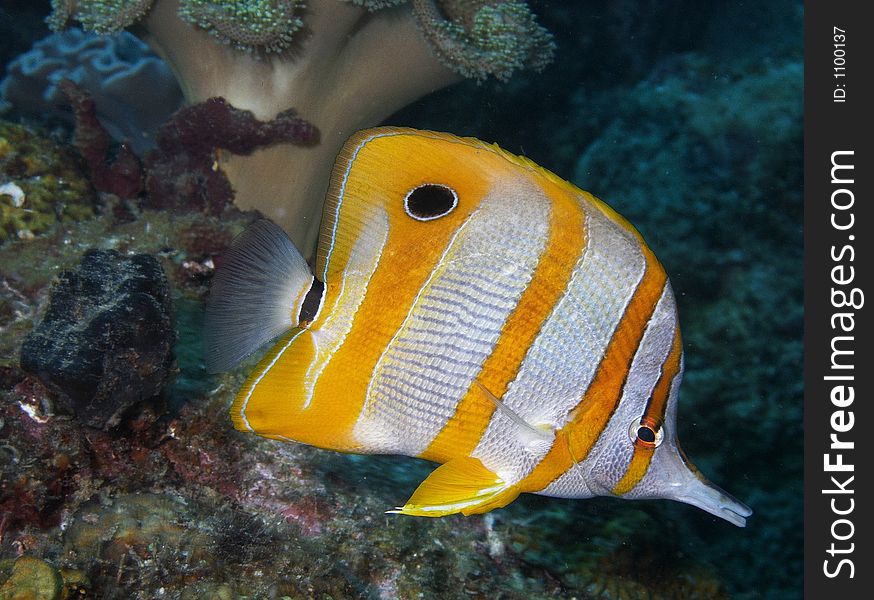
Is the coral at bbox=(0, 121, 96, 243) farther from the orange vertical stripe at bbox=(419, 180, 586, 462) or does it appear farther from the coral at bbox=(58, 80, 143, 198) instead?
the orange vertical stripe at bbox=(419, 180, 586, 462)

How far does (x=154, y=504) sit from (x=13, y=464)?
0.46 meters

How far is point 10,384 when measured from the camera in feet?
6.78

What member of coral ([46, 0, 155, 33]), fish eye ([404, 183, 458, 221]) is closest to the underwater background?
coral ([46, 0, 155, 33])

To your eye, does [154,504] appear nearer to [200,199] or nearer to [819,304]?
[200,199]

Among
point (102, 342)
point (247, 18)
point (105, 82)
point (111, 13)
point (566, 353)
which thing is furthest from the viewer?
point (105, 82)

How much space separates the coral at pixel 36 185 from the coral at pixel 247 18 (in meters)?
1.42

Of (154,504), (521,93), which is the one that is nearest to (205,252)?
(154,504)

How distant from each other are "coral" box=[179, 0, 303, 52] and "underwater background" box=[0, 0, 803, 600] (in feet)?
2.85

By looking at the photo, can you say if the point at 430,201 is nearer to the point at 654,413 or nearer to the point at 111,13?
the point at 654,413

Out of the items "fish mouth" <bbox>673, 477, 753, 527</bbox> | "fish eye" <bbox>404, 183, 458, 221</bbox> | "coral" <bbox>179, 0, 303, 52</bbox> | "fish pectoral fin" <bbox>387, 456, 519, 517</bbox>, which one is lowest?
"fish mouth" <bbox>673, 477, 753, 527</bbox>

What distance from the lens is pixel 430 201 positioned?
1439 millimetres

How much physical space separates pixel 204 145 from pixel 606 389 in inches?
145

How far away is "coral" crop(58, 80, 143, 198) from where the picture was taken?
4.16 meters

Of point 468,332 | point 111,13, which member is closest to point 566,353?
point 468,332
